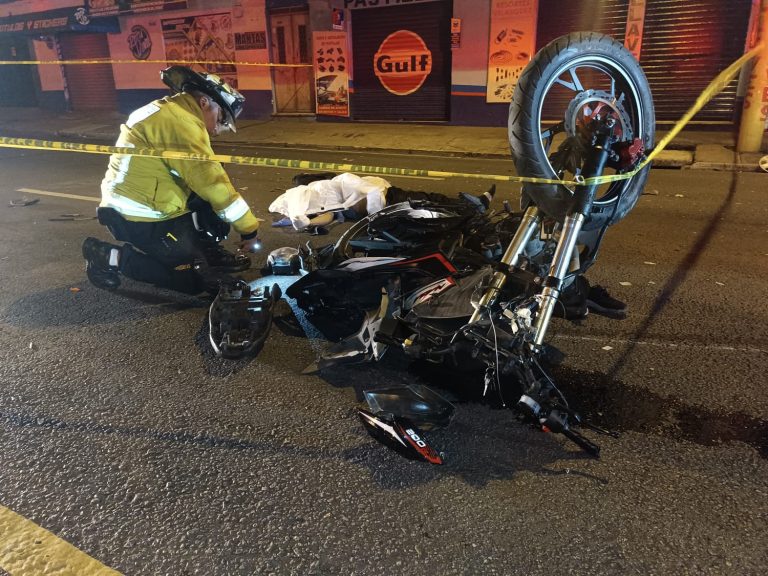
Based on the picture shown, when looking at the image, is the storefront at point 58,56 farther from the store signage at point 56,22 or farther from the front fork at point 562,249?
the front fork at point 562,249

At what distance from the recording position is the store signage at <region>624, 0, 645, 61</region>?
12.9 metres

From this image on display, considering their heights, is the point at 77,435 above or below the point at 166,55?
below

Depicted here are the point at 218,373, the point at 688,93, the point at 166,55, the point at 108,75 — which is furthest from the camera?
the point at 108,75

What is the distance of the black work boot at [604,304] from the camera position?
3912 millimetres

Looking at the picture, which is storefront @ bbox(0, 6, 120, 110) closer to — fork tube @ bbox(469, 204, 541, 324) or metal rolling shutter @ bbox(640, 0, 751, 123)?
metal rolling shutter @ bbox(640, 0, 751, 123)

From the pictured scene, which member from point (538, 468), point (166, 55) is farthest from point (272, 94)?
point (538, 468)

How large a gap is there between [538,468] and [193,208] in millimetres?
3422

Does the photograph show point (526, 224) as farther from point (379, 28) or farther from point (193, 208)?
point (379, 28)

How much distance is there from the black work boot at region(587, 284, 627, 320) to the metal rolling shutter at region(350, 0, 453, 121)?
12929 millimetres

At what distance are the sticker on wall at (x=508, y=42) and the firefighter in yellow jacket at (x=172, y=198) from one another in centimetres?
1159

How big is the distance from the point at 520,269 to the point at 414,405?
849 millimetres

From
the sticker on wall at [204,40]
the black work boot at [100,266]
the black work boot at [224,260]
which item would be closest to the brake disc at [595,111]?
the black work boot at [224,260]

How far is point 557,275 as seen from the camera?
256 centimetres

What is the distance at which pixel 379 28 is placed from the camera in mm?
16438
